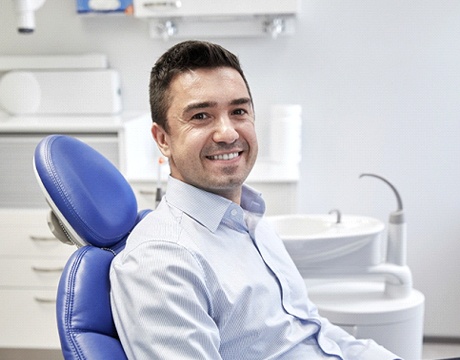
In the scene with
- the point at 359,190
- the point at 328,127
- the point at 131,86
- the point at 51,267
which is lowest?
the point at 51,267

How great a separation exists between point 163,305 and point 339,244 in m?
1.00

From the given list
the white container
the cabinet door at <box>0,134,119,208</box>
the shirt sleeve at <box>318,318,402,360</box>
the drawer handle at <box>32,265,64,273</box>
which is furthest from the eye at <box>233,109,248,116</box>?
the drawer handle at <box>32,265,64,273</box>

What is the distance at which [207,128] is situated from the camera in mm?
1102

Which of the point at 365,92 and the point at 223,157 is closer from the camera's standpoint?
the point at 223,157

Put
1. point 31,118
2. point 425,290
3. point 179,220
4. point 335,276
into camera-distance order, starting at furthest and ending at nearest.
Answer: point 425,290
point 31,118
point 335,276
point 179,220

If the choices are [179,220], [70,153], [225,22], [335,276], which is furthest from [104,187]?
[225,22]

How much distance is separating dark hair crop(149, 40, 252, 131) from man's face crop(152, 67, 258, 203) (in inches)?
0.5

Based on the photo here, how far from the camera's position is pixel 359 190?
2.48 meters

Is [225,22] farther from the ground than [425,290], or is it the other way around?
[225,22]

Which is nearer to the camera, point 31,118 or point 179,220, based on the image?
point 179,220

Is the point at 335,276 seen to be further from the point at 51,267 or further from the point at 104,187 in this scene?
the point at 51,267

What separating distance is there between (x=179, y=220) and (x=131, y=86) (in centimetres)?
154

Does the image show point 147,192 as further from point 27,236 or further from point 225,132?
point 225,132

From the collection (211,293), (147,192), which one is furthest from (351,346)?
(147,192)
